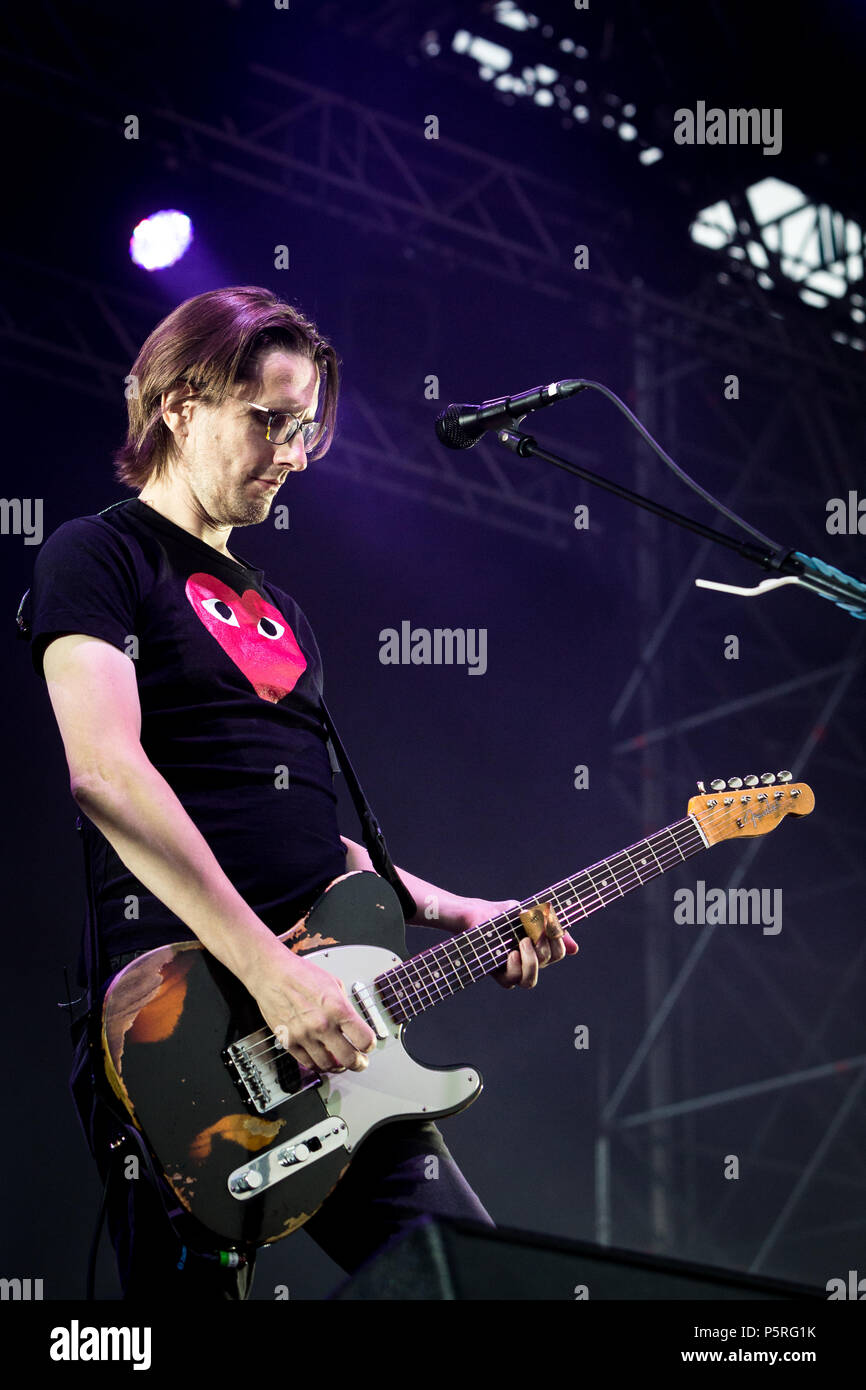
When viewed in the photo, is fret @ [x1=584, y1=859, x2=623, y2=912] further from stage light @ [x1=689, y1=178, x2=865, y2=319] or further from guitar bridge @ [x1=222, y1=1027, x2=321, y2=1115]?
stage light @ [x1=689, y1=178, x2=865, y2=319]

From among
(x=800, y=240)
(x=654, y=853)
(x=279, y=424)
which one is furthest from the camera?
(x=800, y=240)

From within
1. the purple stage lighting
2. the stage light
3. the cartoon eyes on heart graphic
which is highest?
the stage light

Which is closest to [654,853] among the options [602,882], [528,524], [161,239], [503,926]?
[602,882]

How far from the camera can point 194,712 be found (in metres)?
2.47

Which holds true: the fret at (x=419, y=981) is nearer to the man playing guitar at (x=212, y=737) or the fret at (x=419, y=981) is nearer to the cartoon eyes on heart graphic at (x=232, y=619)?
the man playing guitar at (x=212, y=737)

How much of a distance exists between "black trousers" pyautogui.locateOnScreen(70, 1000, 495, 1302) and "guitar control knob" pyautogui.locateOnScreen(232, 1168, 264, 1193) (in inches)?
4.4

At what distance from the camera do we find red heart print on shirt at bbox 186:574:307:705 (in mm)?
2578

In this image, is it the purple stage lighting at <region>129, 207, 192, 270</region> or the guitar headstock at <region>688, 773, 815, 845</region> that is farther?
the purple stage lighting at <region>129, 207, 192, 270</region>

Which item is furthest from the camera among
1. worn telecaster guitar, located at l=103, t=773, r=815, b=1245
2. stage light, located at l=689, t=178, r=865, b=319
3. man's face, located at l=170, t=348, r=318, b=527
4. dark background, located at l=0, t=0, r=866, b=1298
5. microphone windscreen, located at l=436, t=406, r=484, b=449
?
stage light, located at l=689, t=178, r=865, b=319

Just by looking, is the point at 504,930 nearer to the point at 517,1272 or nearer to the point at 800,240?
the point at 517,1272

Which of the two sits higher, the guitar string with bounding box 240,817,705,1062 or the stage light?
the stage light

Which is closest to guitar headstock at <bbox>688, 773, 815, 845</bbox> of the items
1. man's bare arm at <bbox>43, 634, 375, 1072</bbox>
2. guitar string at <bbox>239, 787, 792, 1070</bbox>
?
guitar string at <bbox>239, 787, 792, 1070</bbox>

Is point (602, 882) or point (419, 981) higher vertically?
point (602, 882)

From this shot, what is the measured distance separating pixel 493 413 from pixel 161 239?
184cm
